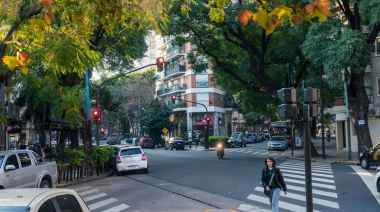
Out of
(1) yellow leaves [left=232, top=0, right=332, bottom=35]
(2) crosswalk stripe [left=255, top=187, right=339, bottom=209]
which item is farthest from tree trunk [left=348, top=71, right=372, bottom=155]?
(1) yellow leaves [left=232, top=0, right=332, bottom=35]

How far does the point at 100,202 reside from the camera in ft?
43.4

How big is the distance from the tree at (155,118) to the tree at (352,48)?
38.5 metres

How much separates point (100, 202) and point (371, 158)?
49.5 feet

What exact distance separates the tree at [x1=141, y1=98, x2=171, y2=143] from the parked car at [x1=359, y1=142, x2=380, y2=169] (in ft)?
142

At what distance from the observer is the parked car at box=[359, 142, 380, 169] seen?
21.6 m

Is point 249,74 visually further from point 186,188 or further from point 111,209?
point 111,209

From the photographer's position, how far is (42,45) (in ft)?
43.7

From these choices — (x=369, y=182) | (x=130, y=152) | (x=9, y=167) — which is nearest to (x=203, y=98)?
(x=130, y=152)

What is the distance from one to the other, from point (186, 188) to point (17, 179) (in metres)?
6.36

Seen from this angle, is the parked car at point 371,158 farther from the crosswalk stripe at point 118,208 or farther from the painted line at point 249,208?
the crosswalk stripe at point 118,208

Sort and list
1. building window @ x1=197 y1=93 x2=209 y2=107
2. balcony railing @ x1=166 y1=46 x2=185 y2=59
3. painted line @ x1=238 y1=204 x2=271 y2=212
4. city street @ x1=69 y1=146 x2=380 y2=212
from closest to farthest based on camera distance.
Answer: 1. painted line @ x1=238 y1=204 x2=271 y2=212
2. city street @ x1=69 y1=146 x2=380 y2=212
3. building window @ x1=197 y1=93 x2=209 y2=107
4. balcony railing @ x1=166 y1=46 x2=185 y2=59

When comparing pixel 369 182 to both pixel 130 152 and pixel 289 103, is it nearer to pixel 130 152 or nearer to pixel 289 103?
pixel 289 103

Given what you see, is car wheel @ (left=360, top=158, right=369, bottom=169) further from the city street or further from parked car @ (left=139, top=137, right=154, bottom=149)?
parked car @ (left=139, top=137, right=154, bottom=149)

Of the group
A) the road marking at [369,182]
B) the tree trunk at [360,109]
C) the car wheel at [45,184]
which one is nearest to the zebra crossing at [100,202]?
the car wheel at [45,184]
